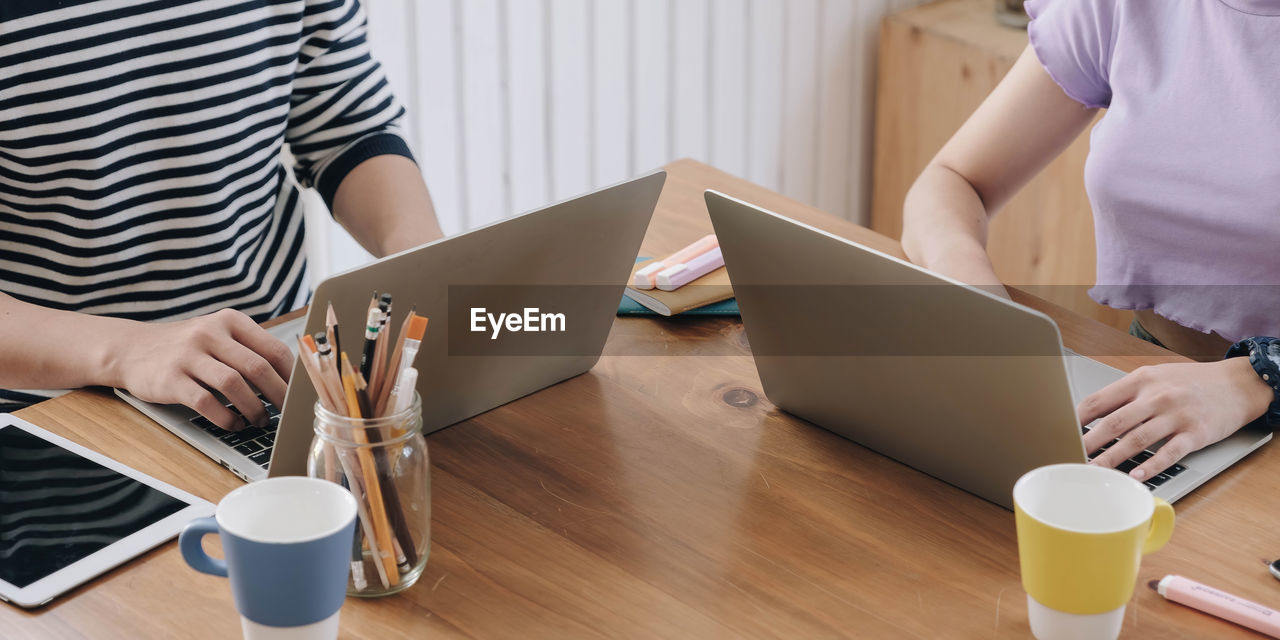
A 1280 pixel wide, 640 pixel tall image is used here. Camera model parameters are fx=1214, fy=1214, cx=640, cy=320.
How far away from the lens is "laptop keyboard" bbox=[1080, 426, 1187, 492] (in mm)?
838

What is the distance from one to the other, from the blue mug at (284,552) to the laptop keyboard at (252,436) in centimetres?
19

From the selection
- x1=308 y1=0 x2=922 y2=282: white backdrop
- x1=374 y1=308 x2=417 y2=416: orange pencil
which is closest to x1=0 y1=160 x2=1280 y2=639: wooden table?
x1=374 y1=308 x2=417 y2=416: orange pencil

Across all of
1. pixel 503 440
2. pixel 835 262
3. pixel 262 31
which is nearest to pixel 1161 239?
pixel 835 262

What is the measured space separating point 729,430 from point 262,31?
26.9 inches

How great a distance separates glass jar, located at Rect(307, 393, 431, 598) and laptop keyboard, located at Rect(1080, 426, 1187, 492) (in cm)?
45

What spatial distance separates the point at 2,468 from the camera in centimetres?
86

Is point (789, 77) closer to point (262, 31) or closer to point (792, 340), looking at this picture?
point (262, 31)

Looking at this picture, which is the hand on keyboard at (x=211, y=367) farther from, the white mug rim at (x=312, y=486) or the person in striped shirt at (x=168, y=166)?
the white mug rim at (x=312, y=486)

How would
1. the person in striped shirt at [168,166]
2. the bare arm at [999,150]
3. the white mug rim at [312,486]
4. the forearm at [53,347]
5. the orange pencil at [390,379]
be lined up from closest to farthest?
the white mug rim at [312,486] < the orange pencil at [390,379] < the forearm at [53,347] < the person in striped shirt at [168,166] < the bare arm at [999,150]

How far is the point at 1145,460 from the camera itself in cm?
86

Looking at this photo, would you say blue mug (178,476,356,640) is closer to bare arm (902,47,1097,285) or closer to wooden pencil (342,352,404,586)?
wooden pencil (342,352,404,586)

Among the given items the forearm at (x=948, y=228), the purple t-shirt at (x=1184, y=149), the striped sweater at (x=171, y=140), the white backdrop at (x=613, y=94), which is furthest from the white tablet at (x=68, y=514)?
the white backdrop at (x=613, y=94)

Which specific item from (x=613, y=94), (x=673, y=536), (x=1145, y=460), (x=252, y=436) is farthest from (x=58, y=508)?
(x=613, y=94)

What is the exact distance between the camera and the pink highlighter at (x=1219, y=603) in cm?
69
